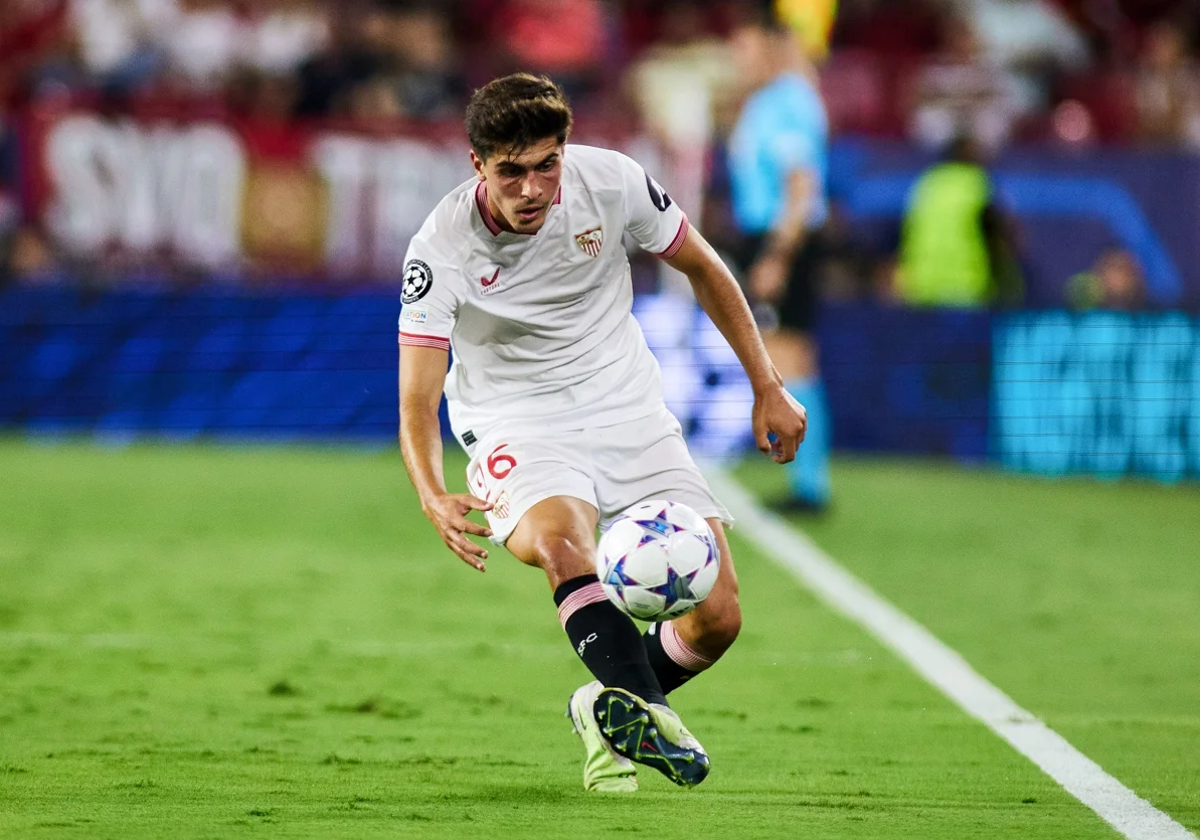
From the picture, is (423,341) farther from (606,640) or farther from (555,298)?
(606,640)

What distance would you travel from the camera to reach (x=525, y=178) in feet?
14.8

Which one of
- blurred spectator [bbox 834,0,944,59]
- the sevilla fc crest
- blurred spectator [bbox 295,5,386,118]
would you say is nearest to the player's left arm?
the sevilla fc crest

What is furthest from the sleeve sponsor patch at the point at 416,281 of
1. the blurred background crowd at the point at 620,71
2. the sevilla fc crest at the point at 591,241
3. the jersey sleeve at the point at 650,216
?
the blurred background crowd at the point at 620,71

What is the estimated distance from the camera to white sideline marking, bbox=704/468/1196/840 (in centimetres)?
418

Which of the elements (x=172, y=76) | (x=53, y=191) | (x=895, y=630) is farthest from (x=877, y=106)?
(x=895, y=630)

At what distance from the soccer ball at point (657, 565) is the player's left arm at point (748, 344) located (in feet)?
1.54

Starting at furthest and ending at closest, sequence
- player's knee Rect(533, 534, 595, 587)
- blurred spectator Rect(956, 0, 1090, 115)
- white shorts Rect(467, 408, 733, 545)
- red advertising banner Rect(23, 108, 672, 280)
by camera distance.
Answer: blurred spectator Rect(956, 0, 1090, 115) → red advertising banner Rect(23, 108, 672, 280) → white shorts Rect(467, 408, 733, 545) → player's knee Rect(533, 534, 595, 587)

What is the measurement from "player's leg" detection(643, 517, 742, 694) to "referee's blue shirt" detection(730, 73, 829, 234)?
5535 mm

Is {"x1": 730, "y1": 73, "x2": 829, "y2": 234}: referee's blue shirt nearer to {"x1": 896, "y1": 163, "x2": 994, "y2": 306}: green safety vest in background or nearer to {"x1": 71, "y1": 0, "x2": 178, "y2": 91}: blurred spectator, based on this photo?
{"x1": 896, "y1": 163, "x2": 994, "y2": 306}: green safety vest in background

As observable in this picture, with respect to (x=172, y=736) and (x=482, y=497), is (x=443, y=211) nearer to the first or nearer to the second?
(x=482, y=497)

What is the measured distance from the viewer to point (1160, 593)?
8180mm

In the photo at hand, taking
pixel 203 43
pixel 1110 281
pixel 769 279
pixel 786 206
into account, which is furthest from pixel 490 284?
pixel 203 43

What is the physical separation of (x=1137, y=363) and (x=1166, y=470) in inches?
30.1

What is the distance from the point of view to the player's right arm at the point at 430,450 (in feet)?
13.6
